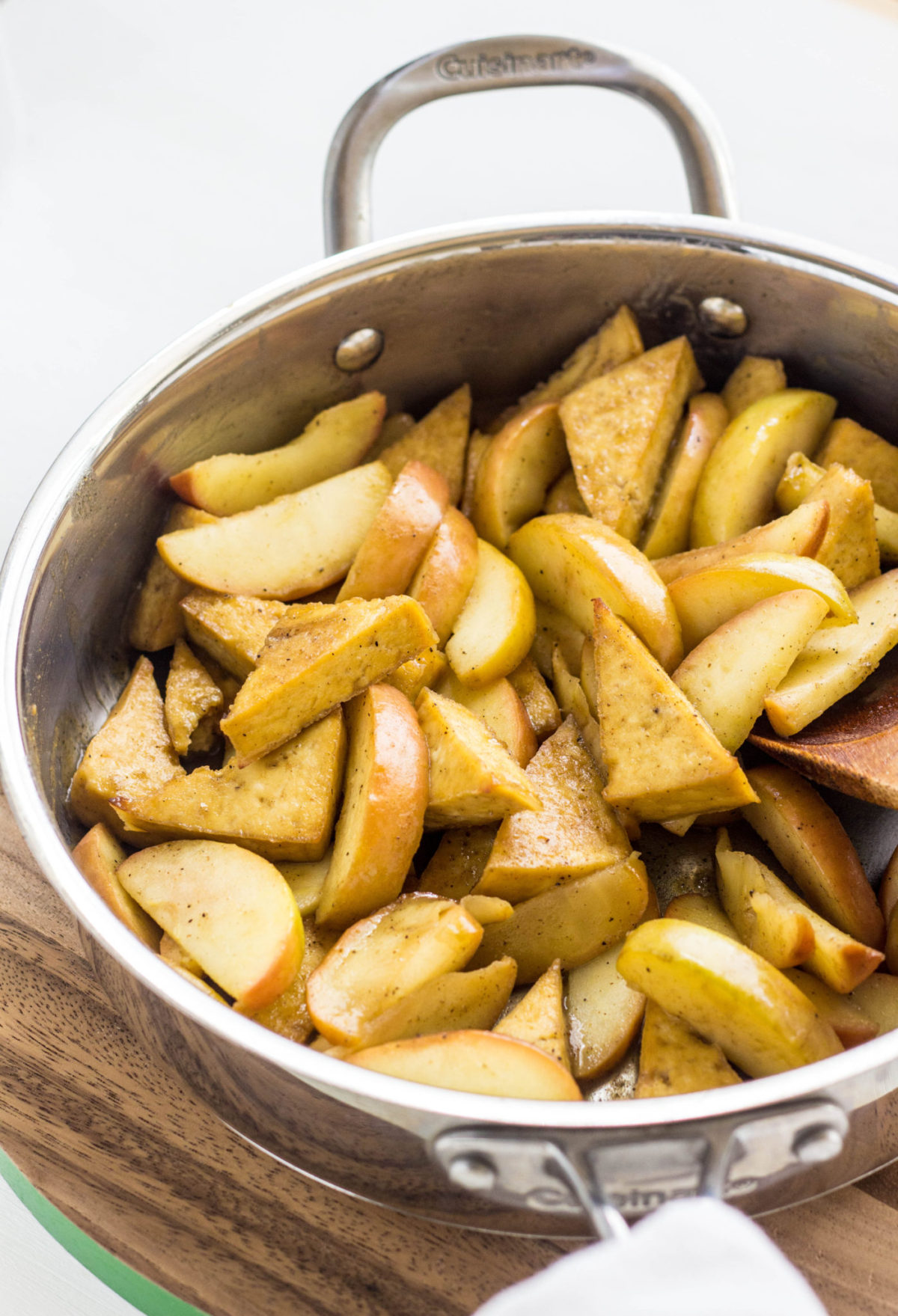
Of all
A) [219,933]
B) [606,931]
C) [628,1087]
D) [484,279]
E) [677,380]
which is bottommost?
[628,1087]

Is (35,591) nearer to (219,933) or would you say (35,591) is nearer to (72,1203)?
(219,933)

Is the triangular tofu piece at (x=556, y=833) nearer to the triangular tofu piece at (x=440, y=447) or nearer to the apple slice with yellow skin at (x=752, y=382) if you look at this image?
the triangular tofu piece at (x=440, y=447)

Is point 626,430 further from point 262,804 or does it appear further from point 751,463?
point 262,804

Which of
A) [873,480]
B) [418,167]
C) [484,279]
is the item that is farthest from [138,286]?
[873,480]

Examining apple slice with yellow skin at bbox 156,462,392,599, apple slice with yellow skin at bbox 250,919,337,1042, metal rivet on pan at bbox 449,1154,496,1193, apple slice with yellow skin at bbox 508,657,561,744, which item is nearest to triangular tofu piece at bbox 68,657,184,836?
apple slice with yellow skin at bbox 156,462,392,599

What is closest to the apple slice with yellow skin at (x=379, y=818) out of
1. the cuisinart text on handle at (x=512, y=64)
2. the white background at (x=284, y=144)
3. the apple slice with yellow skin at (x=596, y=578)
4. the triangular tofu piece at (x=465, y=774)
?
the triangular tofu piece at (x=465, y=774)

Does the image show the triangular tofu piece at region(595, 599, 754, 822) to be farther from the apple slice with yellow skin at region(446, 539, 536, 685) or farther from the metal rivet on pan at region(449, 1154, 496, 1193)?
the metal rivet on pan at region(449, 1154, 496, 1193)
